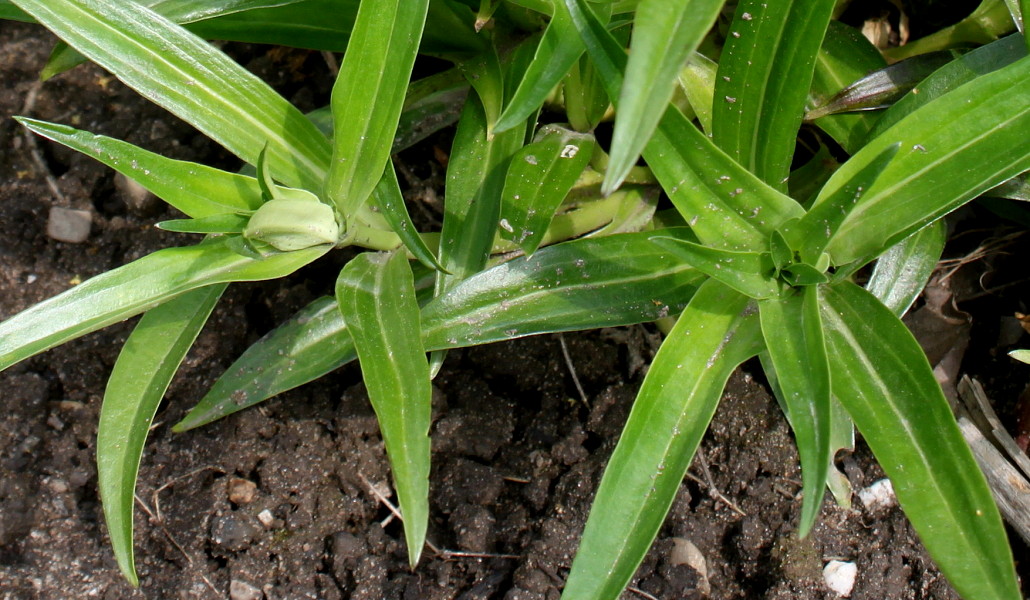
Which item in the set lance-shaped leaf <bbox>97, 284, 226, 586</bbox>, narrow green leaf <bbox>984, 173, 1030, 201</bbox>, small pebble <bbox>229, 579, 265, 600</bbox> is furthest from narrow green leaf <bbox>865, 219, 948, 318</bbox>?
small pebble <bbox>229, 579, 265, 600</bbox>

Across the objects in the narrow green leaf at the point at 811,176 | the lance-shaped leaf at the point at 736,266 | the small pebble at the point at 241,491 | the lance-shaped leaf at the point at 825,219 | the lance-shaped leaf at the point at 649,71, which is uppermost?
the lance-shaped leaf at the point at 649,71

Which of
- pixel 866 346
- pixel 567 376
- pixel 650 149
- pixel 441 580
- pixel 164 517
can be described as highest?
pixel 650 149

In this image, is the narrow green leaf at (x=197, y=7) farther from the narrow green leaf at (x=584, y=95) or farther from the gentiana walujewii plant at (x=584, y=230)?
the narrow green leaf at (x=584, y=95)

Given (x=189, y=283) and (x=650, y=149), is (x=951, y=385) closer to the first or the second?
(x=650, y=149)

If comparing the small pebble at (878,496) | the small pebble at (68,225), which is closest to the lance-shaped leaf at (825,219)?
the small pebble at (878,496)

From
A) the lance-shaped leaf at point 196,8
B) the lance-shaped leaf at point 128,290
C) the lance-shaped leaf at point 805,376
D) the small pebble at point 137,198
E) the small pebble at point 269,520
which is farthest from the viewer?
the small pebble at point 137,198

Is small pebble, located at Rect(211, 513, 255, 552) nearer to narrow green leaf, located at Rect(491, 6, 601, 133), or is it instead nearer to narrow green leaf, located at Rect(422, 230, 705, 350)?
narrow green leaf, located at Rect(422, 230, 705, 350)

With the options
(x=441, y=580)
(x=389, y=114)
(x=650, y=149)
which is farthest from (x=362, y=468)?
(x=650, y=149)
